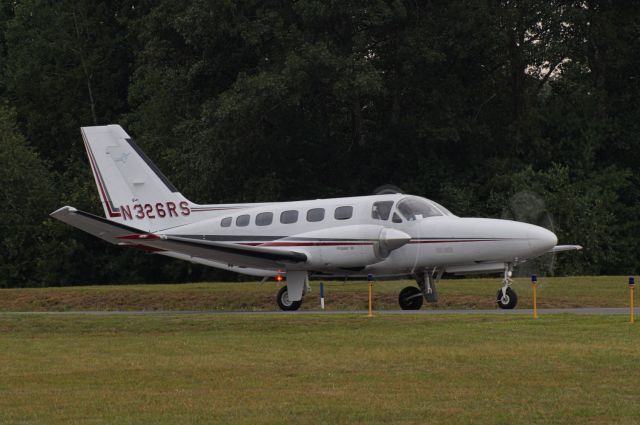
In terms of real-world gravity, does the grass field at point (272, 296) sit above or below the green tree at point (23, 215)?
below

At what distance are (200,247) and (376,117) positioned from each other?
100 feet

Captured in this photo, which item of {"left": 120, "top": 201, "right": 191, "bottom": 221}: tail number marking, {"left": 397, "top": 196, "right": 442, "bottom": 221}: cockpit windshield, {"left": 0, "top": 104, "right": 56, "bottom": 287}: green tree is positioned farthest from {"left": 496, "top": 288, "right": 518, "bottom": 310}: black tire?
{"left": 0, "top": 104, "right": 56, "bottom": 287}: green tree

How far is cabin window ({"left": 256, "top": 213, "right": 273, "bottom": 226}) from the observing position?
32.6 metres

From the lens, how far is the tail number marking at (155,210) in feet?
116

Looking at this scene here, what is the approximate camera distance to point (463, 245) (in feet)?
97.7

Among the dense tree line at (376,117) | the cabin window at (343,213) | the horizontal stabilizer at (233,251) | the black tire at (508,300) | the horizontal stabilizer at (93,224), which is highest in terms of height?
the dense tree line at (376,117)

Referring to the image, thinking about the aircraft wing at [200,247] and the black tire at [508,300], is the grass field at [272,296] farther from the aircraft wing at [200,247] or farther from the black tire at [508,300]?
the aircraft wing at [200,247]

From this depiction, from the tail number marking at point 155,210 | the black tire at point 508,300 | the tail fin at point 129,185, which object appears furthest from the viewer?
the tail fin at point 129,185

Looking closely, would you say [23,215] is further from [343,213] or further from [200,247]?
[343,213]

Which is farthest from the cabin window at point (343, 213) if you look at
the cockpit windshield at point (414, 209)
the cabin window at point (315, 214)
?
the cockpit windshield at point (414, 209)

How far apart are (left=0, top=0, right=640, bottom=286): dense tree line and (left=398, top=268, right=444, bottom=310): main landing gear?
2123 cm

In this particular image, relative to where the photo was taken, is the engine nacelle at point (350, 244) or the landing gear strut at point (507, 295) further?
the engine nacelle at point (350, 244)

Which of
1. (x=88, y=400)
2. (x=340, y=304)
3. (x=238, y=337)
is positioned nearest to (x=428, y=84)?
(x=340, y=304)

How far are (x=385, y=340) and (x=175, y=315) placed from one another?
859 cm
